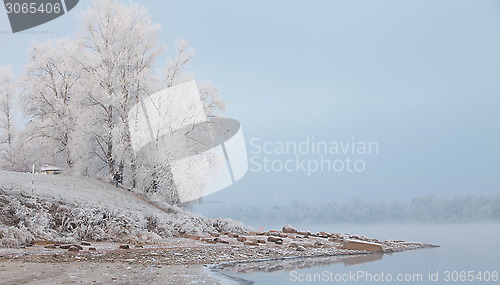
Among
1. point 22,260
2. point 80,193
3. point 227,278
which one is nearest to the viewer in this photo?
point 227,278

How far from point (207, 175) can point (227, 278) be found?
68.0 feet

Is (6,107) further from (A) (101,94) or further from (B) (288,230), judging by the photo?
(B) (288,230)

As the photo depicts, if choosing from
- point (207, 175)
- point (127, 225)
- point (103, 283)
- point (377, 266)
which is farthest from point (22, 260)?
point (207, 175)

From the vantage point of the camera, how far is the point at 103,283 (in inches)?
457

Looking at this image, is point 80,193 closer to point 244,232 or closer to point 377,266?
point 244,232

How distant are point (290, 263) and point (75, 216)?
10906mm

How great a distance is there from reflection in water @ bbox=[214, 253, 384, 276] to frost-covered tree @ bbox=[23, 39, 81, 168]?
2073 cm

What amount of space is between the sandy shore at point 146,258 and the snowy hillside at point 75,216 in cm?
118

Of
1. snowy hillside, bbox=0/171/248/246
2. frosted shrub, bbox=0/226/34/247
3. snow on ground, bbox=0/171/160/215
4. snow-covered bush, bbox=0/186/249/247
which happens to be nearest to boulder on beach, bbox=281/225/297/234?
snowy hillside, bbox=0/171/248/246

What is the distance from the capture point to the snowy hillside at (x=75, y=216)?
69.2 feet

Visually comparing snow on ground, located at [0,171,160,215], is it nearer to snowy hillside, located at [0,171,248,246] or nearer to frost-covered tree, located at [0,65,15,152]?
snowy hillside, located at [0,171,248,246]

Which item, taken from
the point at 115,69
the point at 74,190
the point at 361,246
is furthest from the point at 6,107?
the point at 361,246

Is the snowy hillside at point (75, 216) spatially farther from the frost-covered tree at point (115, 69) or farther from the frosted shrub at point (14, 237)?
the frost-covered tree at point (115, 69)

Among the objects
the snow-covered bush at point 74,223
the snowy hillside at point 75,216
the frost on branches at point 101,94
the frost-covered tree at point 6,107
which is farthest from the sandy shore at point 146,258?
the frost-covered tree at point 6,107
